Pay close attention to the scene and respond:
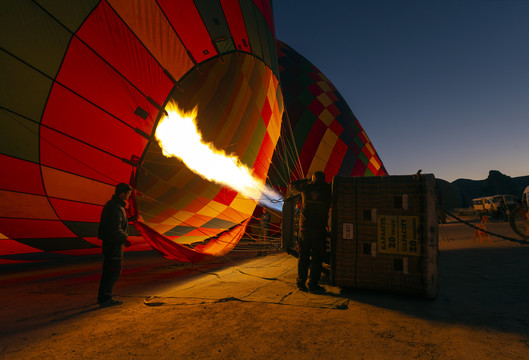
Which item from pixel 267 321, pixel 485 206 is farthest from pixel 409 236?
pixel 485 206

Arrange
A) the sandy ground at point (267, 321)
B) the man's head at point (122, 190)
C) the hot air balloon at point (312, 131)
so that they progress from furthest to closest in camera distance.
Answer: the hot air balloon at point (312, 131), the man's head at point (122, 190), the sandy ground at point (267, 321)

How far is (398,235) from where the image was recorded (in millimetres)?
3068

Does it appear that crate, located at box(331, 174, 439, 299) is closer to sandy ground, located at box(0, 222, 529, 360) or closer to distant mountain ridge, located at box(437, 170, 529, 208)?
sandy ground, located at box(0, 222, 529, 360)

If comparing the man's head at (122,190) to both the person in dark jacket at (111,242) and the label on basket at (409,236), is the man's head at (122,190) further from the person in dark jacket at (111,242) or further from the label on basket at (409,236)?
the label on basket at (409,236)

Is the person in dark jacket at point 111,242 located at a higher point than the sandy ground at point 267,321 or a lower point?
higher

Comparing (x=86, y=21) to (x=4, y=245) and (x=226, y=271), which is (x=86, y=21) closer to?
(x=4, y=245)

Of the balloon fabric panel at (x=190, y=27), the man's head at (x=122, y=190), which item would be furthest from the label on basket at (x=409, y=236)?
the balloon fabric panel at (x=190, y=27)

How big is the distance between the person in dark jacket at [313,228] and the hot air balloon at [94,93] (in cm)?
196

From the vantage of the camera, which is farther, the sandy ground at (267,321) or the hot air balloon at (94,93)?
the hot air balloon at (94,93)

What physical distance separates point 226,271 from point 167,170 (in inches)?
99.0

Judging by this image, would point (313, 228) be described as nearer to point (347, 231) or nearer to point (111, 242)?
point (347, 231)

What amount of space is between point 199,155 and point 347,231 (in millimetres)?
3328

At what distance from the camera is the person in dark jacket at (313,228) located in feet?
11.4

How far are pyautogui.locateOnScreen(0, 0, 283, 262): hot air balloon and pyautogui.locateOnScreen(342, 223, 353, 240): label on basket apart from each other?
8.20ft
